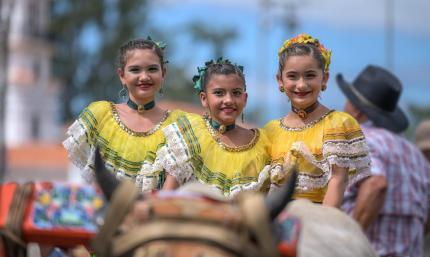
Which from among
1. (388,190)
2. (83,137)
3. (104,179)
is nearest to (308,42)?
(83,137)

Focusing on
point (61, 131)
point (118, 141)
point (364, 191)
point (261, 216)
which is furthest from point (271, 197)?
point (61, 131)

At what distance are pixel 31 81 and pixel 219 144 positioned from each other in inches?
2160

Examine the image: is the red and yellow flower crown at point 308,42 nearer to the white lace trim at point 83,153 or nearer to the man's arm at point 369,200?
the white lace trim at point 83,153

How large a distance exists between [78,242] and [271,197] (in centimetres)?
72

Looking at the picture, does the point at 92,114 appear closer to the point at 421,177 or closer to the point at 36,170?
the point at 421,177

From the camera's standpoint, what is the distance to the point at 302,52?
540 centimetres

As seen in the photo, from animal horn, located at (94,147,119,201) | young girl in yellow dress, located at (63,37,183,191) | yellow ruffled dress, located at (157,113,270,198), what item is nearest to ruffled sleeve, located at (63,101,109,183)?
young girl in yellow dress, located at (63,37,183,191)

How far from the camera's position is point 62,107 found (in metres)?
62.2

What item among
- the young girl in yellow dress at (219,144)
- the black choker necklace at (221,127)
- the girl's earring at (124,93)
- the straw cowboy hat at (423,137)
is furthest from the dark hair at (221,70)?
the straw cowboy hat at (423,137)

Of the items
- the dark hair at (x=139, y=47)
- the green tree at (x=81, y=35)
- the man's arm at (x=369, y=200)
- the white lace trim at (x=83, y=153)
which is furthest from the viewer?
the green tree at (x=81, y=35)

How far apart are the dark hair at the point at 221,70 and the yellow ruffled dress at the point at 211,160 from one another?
10.0 inches

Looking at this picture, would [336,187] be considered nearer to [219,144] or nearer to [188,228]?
[219,144]

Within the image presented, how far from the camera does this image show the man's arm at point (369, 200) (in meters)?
7.53

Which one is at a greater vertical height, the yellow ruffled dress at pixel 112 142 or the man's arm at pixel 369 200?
the yellow ruffled dress at pixel 112 142
